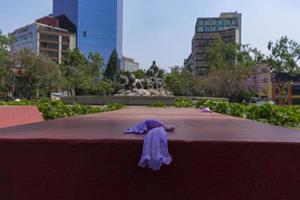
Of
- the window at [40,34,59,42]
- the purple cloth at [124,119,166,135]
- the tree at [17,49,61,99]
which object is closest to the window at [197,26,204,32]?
the window at [40,34,59,42]

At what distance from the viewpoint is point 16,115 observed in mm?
11492

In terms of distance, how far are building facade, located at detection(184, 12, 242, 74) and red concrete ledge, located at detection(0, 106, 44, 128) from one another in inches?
2732

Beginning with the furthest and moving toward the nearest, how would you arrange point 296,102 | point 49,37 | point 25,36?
point 25,36 < point 49,37 < point 296,102

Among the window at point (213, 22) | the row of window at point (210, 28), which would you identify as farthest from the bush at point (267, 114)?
the window at point (213, 22)

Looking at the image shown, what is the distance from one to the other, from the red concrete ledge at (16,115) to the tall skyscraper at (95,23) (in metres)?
90.1

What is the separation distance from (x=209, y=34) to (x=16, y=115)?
91.8m

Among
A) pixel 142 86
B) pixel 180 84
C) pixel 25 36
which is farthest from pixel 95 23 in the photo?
pixel 142 86

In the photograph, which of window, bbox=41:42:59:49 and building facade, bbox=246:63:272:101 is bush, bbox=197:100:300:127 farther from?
window, bbox=41:42:59:49

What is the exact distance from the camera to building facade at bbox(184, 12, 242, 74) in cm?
9366

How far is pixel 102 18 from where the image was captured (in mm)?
105938

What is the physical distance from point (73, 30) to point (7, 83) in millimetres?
63429

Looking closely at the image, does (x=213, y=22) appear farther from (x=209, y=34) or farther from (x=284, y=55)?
(x=284, y=55)

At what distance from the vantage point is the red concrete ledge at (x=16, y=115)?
34.7 ft

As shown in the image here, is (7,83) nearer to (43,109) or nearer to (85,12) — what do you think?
(43,109)
